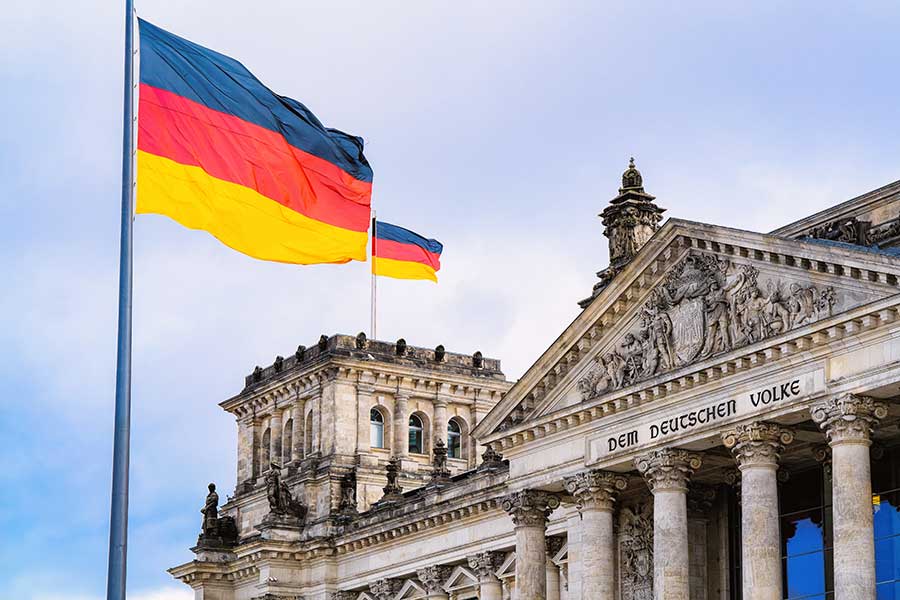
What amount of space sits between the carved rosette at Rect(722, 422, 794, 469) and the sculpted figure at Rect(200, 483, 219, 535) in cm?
3687

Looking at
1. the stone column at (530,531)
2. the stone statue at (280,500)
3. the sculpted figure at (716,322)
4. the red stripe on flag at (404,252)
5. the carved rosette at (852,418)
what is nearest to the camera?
the carved rosette at (852,418)

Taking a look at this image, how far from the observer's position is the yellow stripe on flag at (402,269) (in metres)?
53.3

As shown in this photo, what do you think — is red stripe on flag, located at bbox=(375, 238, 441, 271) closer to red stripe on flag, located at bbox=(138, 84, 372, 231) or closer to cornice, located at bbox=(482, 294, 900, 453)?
cornice, located at bbox=(482, 294, 900, 453)

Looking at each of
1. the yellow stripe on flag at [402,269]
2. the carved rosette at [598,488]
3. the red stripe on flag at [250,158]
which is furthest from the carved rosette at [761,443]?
the yellow stripe on flag at [402,269]

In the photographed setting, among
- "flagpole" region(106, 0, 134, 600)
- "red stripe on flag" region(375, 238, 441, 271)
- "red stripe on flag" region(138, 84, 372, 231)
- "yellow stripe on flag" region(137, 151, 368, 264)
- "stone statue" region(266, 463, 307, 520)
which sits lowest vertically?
"flagpole" region(106, 0, 134, 600)

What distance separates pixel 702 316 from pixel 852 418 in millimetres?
5696

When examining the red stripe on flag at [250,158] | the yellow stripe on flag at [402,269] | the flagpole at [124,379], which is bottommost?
the flagpole at [124,379]

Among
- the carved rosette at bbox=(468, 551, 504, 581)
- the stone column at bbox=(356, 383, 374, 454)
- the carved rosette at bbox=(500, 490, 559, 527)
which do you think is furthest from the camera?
the stone column at bbox=(356, 383, 374, 454)

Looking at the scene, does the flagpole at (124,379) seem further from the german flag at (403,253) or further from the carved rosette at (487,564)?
the carved rosette at (487,564)

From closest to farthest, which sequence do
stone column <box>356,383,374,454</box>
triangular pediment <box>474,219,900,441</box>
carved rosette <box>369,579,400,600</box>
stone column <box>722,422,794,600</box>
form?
triangular pediment <box>474,219,900,441</box>
stone column <box>722,422,794,600</box>
carved rosette <box>369,579,400,600</box>
stone column <box>356,383,374,454</box>

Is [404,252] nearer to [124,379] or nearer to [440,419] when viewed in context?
[440,419]

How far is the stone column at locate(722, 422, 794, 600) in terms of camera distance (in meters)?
41.9

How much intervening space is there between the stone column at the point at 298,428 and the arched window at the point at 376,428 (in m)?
3.02

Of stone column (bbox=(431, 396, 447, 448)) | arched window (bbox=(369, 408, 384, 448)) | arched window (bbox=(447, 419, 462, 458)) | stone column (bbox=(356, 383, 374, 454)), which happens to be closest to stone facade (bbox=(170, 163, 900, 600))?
stone column (bbox=(356, 383, 374, 454))
